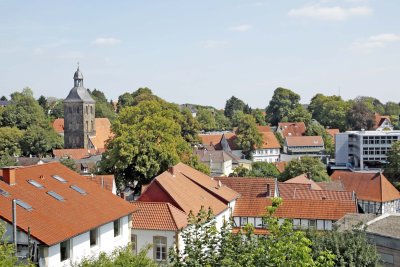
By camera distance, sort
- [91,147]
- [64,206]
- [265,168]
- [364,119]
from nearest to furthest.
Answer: [64,206] → [265,168] → [91,147] → [364,119]

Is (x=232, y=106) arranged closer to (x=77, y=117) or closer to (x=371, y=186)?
(x=77, y=117)

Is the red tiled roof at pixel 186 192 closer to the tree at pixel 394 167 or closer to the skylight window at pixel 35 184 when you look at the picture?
the skylight window at pixel 35 184

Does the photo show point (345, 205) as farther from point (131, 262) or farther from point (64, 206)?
point (131, 262)

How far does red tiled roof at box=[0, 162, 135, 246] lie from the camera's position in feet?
71.8

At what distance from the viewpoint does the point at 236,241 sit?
14.1 meters

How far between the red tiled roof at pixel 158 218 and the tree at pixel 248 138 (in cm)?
6154

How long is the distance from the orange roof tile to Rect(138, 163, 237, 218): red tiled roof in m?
55.5

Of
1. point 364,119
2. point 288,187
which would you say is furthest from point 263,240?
point 364,119

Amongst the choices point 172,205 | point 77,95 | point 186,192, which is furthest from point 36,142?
point 172,205

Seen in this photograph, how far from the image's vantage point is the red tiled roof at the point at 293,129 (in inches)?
4373

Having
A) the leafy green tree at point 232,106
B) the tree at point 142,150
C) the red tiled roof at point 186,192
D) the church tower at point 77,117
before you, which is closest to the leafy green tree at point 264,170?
the tree at point 142,150

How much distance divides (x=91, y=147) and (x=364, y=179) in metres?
49.8

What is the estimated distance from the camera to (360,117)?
116 m

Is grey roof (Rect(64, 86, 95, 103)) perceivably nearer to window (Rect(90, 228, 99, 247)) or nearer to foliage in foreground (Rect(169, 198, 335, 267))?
window (Rect(90, 228, 99, 247))
